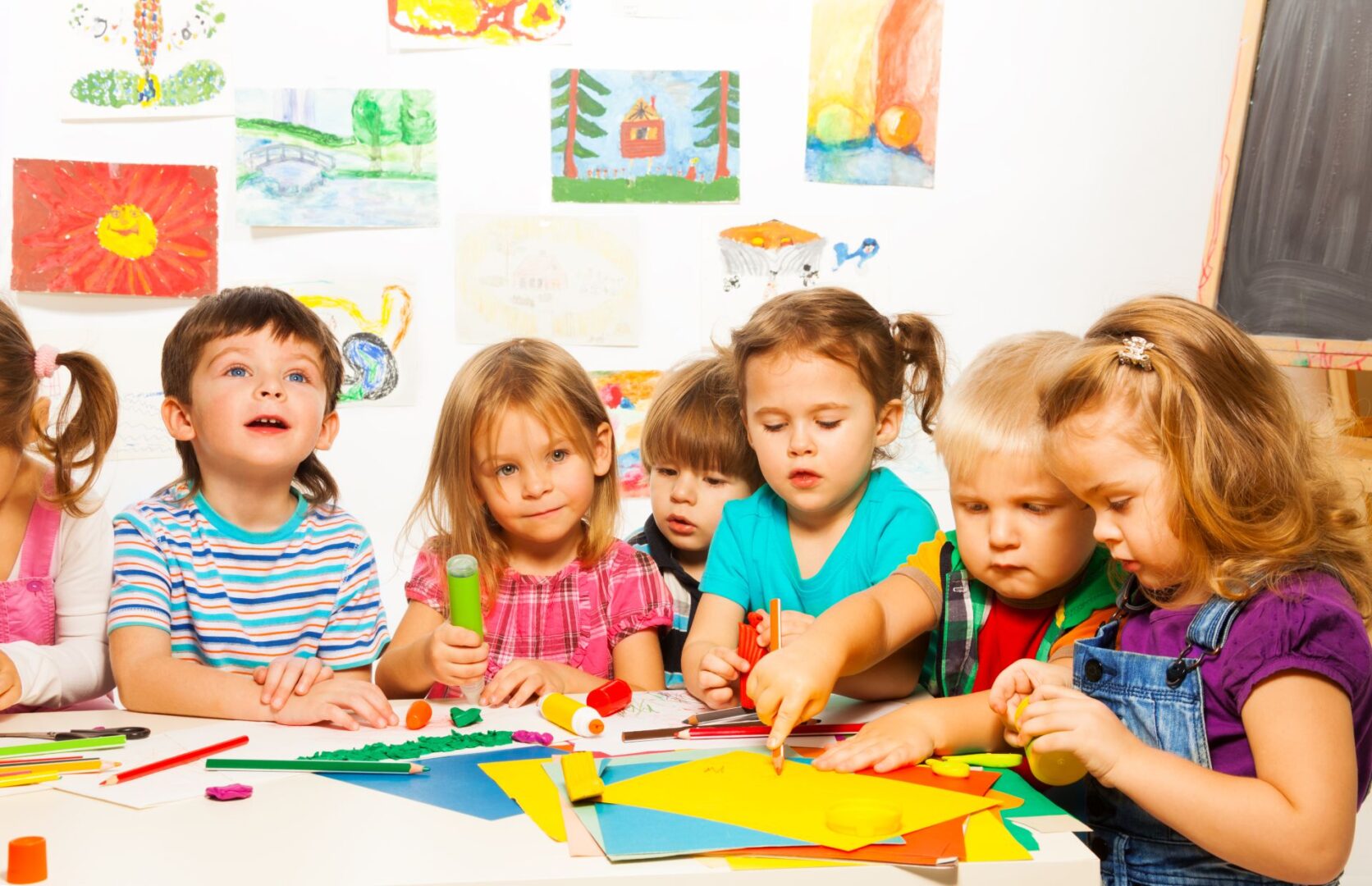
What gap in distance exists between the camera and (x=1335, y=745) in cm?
85

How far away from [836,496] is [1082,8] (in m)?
1.74

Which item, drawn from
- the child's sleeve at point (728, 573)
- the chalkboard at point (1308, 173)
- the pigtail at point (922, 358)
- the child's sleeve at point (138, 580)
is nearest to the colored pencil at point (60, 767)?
the child's sleeve at point (138, 580)

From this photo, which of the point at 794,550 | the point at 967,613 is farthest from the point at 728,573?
the point at 967,613

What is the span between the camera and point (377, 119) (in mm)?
2438

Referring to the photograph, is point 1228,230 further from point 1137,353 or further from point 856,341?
point 1137,353

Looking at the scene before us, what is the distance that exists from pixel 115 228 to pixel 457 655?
174 centimetres

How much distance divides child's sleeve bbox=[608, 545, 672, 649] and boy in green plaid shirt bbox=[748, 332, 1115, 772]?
315mm

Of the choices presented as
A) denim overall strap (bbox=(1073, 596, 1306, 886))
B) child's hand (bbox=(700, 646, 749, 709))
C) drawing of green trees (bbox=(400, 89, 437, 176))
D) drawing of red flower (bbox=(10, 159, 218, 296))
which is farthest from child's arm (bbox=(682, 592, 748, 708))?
drawing of red flower (bbox=(10, 159, 218, 296))

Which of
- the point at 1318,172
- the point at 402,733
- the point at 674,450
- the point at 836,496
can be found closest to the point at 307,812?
the point at 402,733

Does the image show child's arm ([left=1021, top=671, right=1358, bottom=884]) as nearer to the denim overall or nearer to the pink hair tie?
the denim overall

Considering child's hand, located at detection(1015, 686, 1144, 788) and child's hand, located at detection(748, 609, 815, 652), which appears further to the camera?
child's hand, located at detection(748, 609, 815, 652)

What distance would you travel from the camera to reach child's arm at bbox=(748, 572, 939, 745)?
3.11 ft

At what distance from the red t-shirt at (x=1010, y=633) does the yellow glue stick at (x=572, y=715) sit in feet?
1.33

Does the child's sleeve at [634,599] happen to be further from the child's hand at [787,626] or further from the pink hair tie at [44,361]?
the pink hair tie at [44,361]
